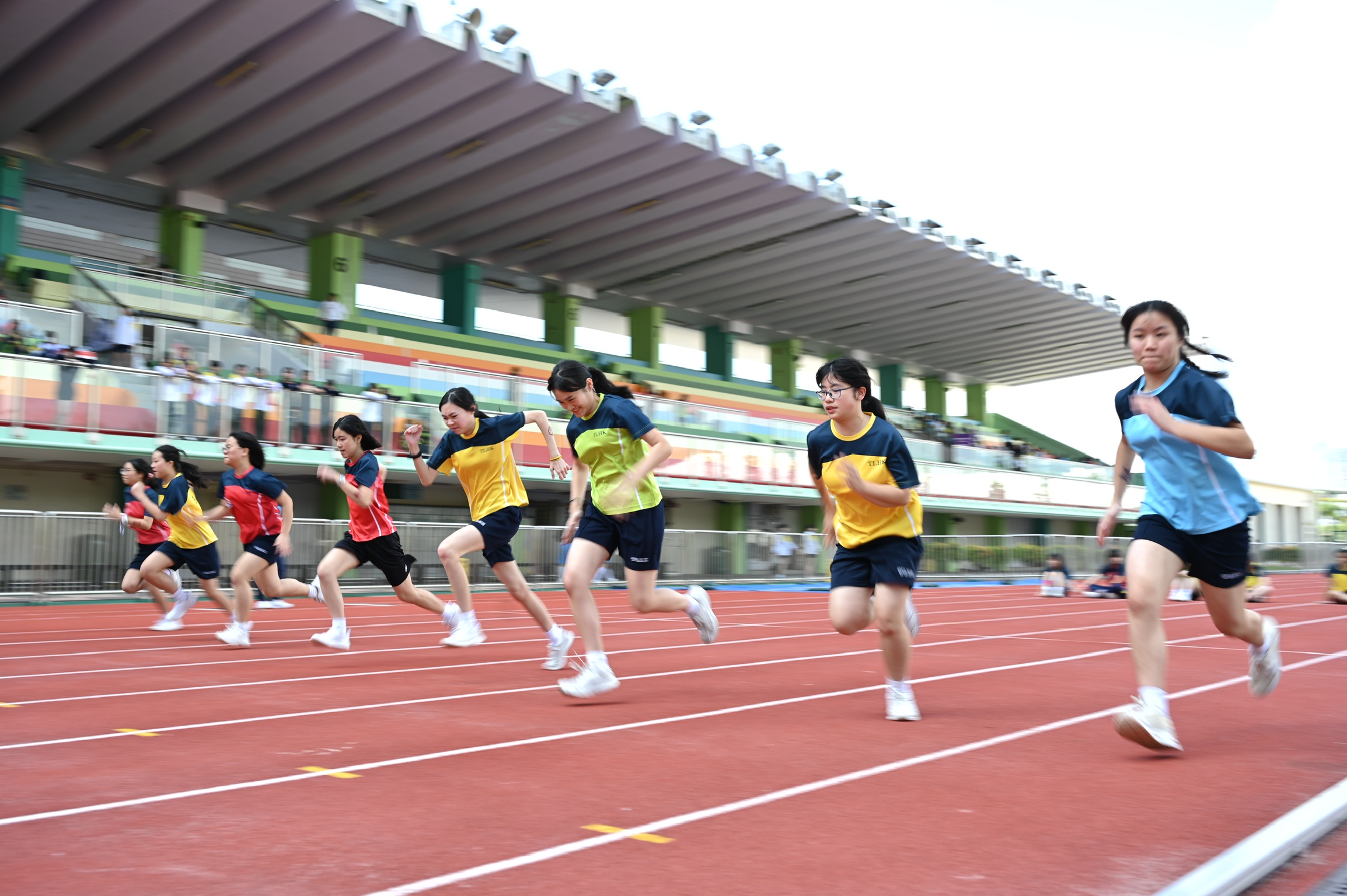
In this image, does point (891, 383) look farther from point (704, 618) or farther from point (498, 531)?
point (704, 618)

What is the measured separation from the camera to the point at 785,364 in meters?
52.4

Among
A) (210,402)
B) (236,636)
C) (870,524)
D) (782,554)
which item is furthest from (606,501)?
(782,554)

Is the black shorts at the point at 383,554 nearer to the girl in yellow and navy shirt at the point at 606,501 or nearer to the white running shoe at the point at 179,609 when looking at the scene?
the girl in yellow and navy shirt at the point at 606,501

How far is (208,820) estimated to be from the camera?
3861 millimetres

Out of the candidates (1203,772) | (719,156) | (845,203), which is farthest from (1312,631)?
(845,203)

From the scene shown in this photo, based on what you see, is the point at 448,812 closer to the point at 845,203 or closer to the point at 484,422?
the point at 484,422

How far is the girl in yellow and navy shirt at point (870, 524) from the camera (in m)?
6.07

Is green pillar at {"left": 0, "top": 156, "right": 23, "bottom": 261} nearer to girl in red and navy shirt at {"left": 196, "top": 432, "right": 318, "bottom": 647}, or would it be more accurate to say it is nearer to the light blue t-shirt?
girl in red and navy shirt at {"left": 196, "top": 432, "right": 318, "bottom": 647}

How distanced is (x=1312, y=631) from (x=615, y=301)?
34.6m

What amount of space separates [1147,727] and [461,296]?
36184 mm

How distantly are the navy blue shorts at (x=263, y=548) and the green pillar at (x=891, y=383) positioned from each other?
5038 centimetres

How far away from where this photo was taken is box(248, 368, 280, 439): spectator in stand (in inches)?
816

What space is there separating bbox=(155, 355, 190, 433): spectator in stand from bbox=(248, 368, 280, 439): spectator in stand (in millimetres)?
1270

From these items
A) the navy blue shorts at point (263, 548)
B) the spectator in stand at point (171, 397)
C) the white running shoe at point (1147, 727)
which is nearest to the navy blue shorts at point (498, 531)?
the navy blue shorts at point (263, 548)
